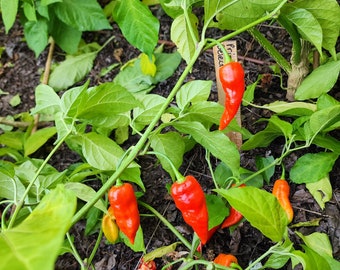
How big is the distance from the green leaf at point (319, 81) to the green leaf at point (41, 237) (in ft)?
3.26

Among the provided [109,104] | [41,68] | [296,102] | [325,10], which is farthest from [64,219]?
[41,68]

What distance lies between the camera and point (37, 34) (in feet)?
6.49

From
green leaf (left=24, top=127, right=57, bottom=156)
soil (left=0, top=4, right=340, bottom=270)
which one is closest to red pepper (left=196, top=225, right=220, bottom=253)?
soil (left=0, top=4, right=340, bottom=270)

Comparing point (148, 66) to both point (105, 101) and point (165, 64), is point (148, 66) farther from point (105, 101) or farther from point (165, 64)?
point (105, 101)

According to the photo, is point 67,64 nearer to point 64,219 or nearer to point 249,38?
point 249,38

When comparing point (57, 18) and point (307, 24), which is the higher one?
point (307, 24)

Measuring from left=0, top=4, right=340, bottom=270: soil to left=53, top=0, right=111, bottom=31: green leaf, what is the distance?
176 mm

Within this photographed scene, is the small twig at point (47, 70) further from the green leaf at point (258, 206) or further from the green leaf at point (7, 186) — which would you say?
the green leaf at point (258, 206)

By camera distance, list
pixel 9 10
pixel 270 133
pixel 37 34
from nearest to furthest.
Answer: pixel 270 133, pixel 9 10, pixel 37 34

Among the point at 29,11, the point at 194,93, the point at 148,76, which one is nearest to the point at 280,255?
the point at 194,93

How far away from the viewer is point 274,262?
1.12 metres

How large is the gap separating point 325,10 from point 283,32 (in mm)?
574

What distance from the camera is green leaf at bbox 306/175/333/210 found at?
53.0 inches

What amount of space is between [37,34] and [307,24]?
1.22 meters
